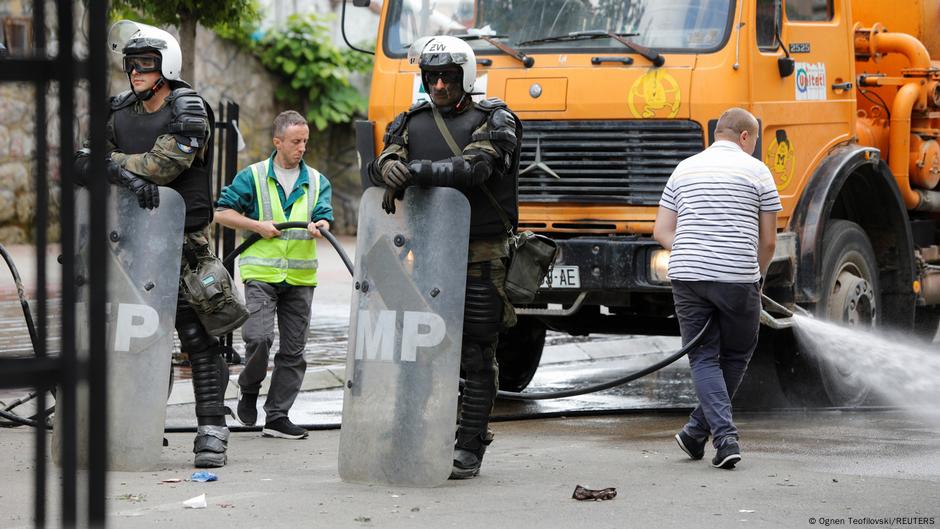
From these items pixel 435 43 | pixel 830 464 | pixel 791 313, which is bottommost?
pixel 830 464

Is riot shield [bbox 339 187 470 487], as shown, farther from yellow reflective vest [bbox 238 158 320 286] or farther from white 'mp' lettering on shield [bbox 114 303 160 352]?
yellow reflective vest [bbox 238 158 320 286]

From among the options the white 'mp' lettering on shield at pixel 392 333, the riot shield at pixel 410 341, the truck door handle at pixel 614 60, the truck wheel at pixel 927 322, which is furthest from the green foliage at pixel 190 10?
the truck wheel at pixel 927 322

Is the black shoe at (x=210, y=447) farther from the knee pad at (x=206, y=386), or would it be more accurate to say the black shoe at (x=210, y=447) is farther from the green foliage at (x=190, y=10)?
the green foliage at (x=190, y=10)

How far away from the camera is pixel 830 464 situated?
654 cm

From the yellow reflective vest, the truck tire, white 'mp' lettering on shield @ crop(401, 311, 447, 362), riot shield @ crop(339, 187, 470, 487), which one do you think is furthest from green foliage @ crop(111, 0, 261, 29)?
white 'mp' lettering on shield @ crop(401, 311, 447, 362)

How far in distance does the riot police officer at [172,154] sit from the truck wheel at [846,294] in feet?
Result: 12.1

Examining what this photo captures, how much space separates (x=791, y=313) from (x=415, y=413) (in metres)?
2.93

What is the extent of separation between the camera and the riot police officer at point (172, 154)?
6078mm

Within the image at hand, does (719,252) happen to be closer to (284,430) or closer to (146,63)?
(284,430)

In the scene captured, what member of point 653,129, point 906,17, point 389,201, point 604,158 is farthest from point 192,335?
point 906,17

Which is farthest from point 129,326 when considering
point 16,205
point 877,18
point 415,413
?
point 16,205

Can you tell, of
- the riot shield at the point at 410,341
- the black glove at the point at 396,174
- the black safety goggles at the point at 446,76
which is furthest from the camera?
the black safety goggles at the point at 446,76

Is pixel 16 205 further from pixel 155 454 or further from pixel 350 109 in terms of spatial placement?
pixel 155 454

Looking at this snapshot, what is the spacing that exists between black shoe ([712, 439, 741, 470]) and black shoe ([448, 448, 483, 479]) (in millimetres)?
1069
